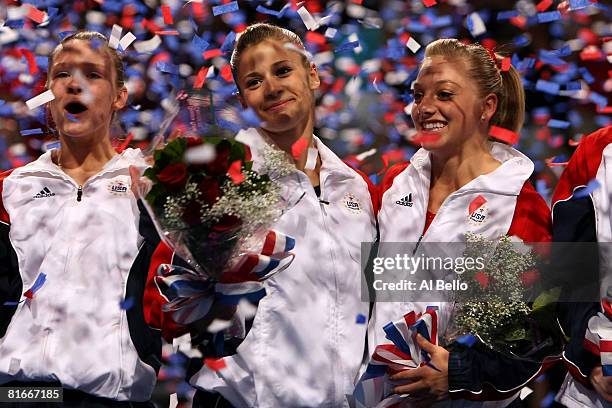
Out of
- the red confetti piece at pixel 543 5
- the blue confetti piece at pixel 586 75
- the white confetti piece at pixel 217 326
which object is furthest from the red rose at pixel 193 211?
the blue confetti piece at pixel 586 75

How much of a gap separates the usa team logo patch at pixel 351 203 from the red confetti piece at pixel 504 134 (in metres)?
0.55

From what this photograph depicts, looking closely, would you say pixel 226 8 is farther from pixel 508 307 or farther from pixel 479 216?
pixel 508 307

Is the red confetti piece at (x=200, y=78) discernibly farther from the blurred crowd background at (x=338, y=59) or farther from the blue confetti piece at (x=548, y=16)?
the blue confetti piece at (x=548, y=16)

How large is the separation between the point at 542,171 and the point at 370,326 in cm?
108

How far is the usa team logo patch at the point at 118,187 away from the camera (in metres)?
3.32

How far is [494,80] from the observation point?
10.9 ft

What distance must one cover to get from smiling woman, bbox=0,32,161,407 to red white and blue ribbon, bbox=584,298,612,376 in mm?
1461

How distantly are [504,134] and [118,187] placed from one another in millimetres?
1402

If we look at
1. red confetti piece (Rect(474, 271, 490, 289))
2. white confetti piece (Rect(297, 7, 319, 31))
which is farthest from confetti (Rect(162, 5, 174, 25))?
red confetti piece (Rect(474, 271, 490, 289))

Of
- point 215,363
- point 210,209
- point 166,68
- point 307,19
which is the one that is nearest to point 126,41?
point 166,68

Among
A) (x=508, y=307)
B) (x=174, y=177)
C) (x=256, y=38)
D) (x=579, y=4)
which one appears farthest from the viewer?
(x=579, y=4)

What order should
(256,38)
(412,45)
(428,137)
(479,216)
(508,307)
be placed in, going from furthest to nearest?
(412,45) → (256,38) → (428,137) → (479,216) → (508,307)

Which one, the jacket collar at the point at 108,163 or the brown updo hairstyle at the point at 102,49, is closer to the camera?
the jacket collar at the point at 108,163

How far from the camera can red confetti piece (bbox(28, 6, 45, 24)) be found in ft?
11.9
